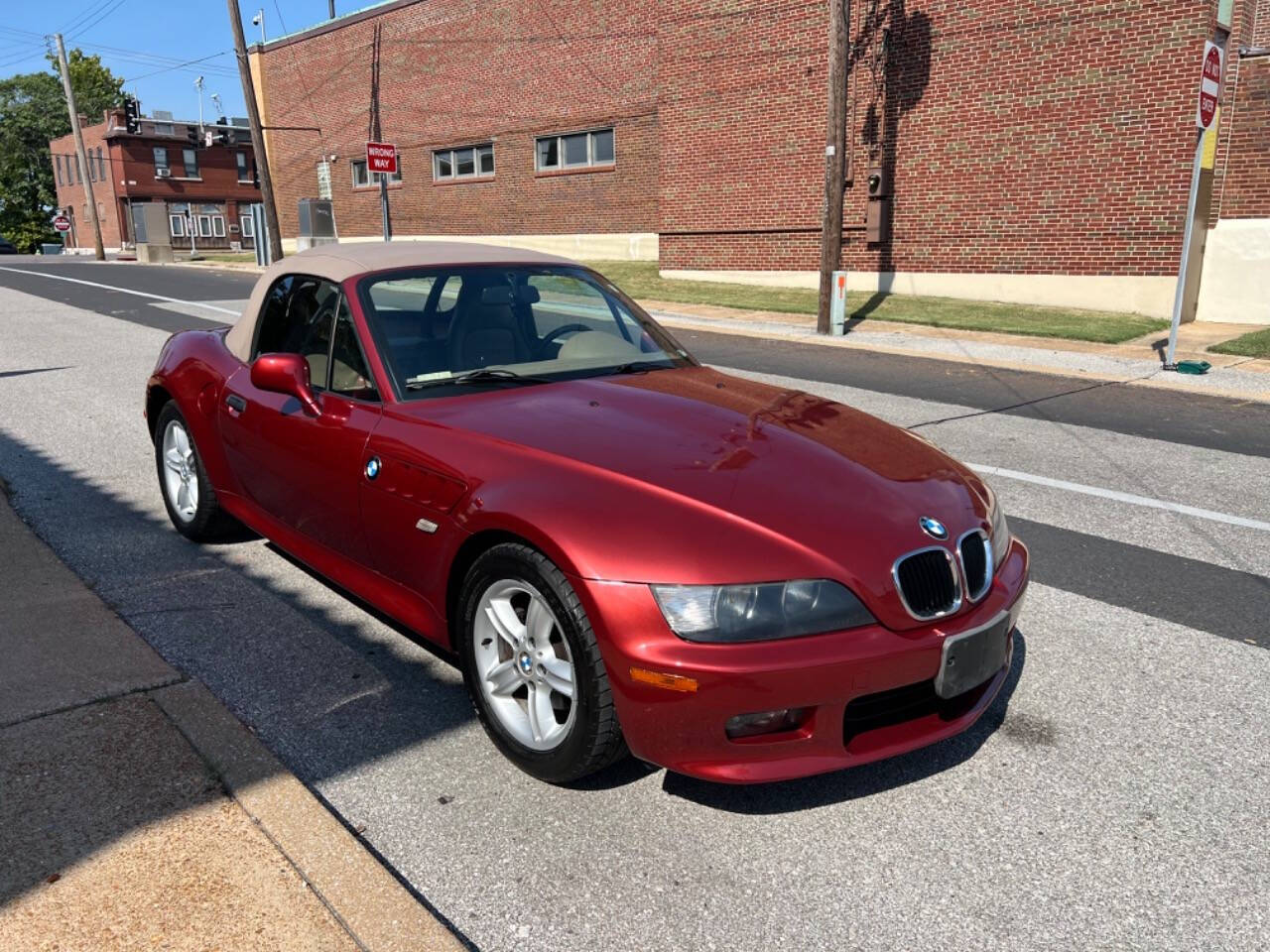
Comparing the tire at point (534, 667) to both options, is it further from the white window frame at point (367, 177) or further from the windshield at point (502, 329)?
the white window frame at point (367, 177)

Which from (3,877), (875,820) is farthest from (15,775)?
(875,820)

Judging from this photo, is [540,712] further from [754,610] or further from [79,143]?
[79,143]

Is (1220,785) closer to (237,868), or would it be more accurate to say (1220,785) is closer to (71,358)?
(237,868)

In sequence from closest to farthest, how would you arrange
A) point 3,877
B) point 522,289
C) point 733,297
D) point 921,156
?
point 3,877, point 522,289, point 921,156, point 733,297

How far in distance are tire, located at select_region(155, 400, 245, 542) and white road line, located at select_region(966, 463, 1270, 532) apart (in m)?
4.84

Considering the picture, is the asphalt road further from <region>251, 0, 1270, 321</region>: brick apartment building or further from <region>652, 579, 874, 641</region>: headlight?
<region>251, 0, 1270, 321</region>: brick apartment building

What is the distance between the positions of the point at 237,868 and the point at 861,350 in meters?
11.9

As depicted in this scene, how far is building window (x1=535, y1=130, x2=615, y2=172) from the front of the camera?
26.5 meters

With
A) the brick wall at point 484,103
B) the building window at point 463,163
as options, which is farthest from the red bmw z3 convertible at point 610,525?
the building window at point 463,163

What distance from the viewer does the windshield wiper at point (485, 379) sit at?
3.82 metres

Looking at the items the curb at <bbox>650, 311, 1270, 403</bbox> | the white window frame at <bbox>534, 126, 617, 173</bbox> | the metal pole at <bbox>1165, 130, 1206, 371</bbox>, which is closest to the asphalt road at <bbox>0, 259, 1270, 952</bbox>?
the curb at <bbox>650, 311, 1270, 403</bbox>

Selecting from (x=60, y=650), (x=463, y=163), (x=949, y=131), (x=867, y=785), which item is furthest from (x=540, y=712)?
(x=463, y=163)

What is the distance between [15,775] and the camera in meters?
3.01

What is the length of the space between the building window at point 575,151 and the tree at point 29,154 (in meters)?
64.1
